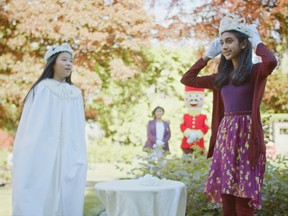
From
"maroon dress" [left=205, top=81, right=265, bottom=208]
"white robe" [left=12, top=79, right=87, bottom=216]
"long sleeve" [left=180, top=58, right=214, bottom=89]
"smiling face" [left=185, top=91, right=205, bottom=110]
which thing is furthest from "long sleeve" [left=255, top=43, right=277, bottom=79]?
"smiling face" [left=185, top=91, right=205, bottom=110]

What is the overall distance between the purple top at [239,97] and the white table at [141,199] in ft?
2.25

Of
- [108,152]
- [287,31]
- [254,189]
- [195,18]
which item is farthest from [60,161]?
[108,152]

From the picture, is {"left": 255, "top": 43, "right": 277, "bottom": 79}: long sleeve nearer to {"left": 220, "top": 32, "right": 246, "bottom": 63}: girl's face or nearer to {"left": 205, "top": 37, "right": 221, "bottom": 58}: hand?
{"left": 220, "top": 32, "right": 246, "bottom": 63}: girl's face

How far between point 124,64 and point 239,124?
880cm

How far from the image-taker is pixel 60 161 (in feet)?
11.4

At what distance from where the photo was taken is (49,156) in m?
3.41

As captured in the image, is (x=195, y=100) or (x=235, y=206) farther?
(x=195, y=100)

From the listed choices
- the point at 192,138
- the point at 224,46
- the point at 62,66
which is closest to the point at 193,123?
the point at 192,138

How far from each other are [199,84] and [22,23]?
6.86 meters

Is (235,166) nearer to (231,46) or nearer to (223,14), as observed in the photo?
(231,46)

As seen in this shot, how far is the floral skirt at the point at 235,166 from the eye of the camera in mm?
2600

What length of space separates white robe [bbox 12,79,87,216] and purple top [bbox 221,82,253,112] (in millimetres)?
1302

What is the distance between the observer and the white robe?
3.33m

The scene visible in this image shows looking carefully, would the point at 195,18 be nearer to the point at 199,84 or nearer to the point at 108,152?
the point at 199,84
